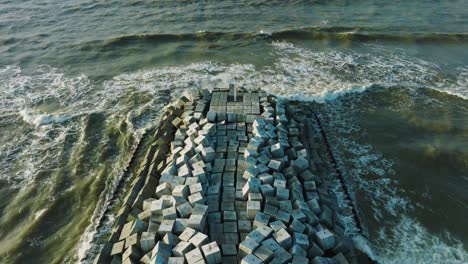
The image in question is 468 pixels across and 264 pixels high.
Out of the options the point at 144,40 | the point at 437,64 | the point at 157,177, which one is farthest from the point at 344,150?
the point at 144,40

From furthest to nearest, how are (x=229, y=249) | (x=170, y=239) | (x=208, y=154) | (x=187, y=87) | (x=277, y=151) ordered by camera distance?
1. (x=187, y=87)
2. (x=277, y=151)
3. (x=208, y=154)
4. (x=170, y=239)
5. (x=229, y=249)

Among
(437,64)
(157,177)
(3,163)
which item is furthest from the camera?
(437,64)

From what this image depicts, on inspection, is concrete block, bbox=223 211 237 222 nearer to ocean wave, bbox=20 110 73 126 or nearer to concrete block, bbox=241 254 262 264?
concrete block, bbox=241 254 262 264

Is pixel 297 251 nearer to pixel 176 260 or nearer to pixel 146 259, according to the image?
pixel 176 260

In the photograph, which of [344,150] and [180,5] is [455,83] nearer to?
[344,150]

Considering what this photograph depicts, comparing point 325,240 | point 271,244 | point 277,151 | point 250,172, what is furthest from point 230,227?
point 277,151

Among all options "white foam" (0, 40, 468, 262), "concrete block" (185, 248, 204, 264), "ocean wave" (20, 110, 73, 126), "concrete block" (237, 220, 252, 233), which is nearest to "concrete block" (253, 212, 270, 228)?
Result: "concrete block" (237, 220, 252, 233)

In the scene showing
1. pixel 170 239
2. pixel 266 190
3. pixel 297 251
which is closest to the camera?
pixel 297 251
